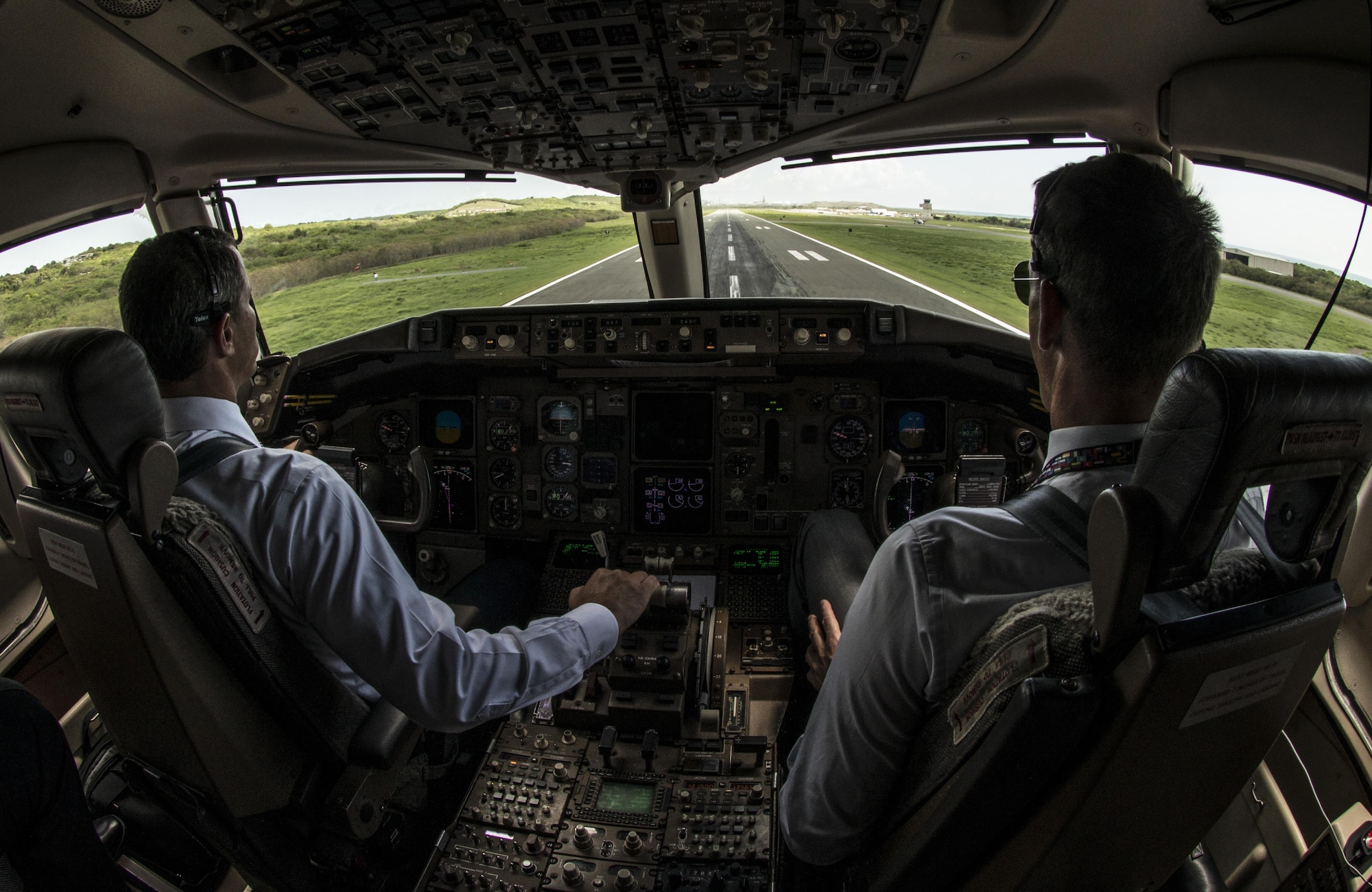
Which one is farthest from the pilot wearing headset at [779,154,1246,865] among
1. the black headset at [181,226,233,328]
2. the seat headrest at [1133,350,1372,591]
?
the black headset at [181,226,233,328]

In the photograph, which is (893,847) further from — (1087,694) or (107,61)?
(107,61)

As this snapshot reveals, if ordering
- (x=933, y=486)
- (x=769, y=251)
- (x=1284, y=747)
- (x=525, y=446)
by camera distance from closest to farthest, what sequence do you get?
(x=1284, y=747) → (x=933, y=486) → (x=525, y=446) → (x=769, y=251)

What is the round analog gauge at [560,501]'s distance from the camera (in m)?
3.46

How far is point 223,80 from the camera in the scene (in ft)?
7.79

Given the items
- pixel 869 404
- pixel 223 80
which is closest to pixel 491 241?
pixel 223 80

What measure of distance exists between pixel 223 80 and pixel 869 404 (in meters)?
2.79

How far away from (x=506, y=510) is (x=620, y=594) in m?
1.77

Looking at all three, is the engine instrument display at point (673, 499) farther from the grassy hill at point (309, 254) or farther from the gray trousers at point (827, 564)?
the grassy hill at point (309, 254)

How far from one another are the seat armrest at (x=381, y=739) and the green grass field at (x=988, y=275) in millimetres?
1599

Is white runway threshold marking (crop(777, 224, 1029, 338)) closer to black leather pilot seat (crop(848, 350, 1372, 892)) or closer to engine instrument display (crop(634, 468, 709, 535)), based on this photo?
engine instrument display (crop(634, 468, 709, 535))

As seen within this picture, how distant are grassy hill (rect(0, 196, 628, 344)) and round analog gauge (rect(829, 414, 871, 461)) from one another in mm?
1729

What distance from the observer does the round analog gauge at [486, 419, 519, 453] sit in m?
3.46

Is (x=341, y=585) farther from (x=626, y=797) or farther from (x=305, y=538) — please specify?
(x=626, y=797)

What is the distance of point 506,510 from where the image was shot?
3.51 metres
